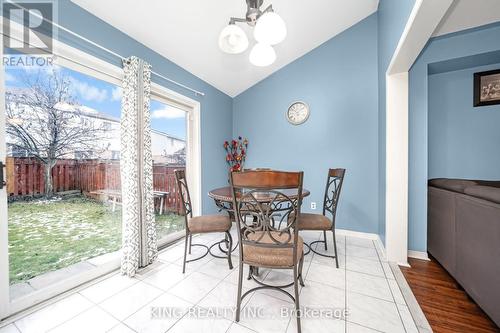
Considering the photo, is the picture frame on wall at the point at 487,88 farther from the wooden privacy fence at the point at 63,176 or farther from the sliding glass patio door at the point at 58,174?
the wooden privacy fence at the point at 63,176

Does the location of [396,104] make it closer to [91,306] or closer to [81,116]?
[81,116]

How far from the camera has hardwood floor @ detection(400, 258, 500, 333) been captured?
1327 mm

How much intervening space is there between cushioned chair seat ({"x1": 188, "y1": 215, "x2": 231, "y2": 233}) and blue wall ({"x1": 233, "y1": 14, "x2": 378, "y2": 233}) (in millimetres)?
1668

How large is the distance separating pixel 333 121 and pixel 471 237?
6.68 ft

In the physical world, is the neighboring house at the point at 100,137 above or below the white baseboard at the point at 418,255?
above

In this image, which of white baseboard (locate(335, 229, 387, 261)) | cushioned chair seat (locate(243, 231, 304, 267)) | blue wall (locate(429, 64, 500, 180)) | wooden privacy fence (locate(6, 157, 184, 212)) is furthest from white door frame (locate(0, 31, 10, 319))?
blue wall (locate(429, 64, 500, 180))

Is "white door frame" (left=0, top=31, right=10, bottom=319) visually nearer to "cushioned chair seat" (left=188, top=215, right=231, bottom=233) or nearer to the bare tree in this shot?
the bare tree

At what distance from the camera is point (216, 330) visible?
50.6 inches

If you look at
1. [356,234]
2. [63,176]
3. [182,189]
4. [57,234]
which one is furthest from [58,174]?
[356,234]

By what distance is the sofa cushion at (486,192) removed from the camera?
1.29m

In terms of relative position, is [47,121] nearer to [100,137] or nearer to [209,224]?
[100,137]

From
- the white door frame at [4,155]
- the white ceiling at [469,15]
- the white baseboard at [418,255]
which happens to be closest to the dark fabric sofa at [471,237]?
the white baseboard at [418,255]

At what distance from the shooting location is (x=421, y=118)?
2193 mm

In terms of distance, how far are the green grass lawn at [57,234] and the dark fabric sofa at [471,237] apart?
317cm
